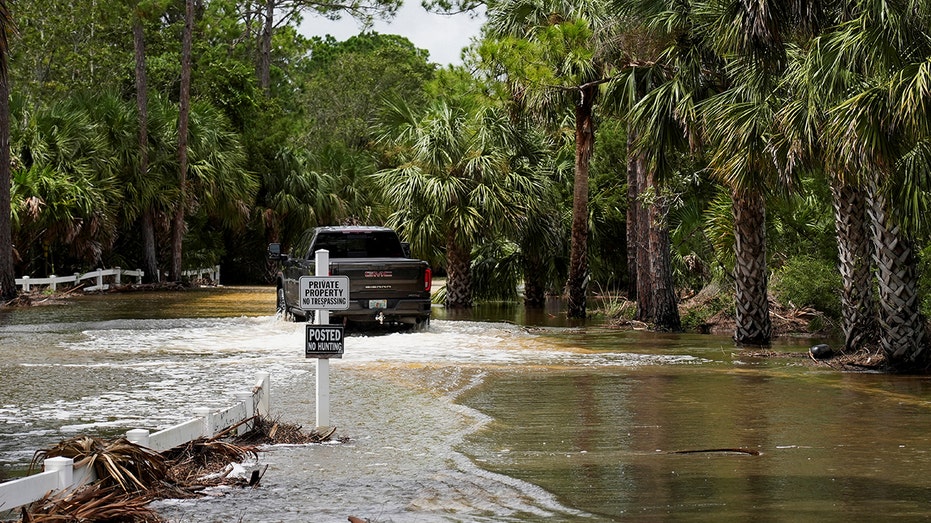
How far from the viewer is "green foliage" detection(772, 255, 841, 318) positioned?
71.4ft

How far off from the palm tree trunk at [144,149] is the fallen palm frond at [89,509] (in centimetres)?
3356

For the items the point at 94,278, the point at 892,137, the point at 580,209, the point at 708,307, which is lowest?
the point at 708,307

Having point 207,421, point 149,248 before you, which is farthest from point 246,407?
point 149,248

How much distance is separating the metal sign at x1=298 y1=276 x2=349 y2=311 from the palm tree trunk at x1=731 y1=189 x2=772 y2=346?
10.9 m

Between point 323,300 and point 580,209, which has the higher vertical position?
point 580,209

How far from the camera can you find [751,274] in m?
20.0

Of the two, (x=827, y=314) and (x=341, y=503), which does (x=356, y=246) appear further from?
(x=341, y=503)

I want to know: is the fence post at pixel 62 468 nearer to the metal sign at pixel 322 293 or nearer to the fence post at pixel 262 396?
the fence post at pixel 262 396

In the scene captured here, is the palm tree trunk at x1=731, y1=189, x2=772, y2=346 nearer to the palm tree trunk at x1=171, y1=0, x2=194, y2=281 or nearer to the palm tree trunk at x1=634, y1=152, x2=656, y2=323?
the palm tree trunk at x1=634, y1=152, x2=656, y2=323

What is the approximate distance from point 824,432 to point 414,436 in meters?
3.51

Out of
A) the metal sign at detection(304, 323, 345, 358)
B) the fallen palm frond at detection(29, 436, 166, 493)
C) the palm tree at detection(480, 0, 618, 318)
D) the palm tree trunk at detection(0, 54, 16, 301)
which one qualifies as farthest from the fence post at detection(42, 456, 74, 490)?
the palm tree trunk at detection(0, 54, 16, 301)

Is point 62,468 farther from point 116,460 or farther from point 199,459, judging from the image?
point 199,459

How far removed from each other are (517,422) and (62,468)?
16.9 ft

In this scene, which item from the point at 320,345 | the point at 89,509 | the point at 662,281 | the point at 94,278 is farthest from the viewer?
the point at 94,278
